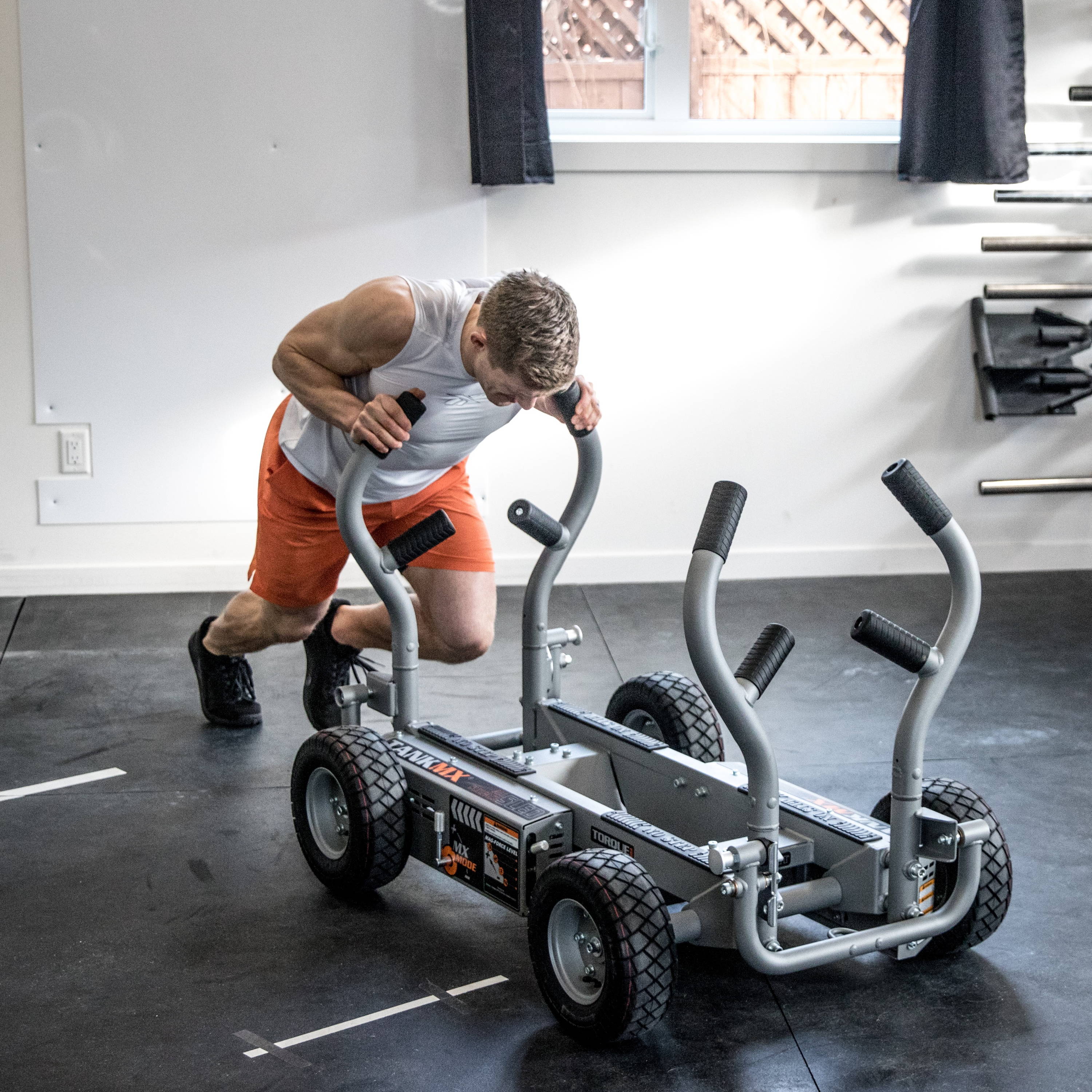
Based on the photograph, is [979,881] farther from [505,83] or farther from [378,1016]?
[505,83]

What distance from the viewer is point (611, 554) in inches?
191

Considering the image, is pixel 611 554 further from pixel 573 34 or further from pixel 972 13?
pixel 972 13

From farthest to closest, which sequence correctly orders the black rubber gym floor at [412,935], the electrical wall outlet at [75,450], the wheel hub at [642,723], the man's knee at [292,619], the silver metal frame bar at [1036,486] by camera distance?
the silver metal frame bar at [1036,486] → the electrical wall outlet at [75,450] → the man's knee at [292,619] → the wheel hub at [642,723] → the black rubber gym floor at [412,935]

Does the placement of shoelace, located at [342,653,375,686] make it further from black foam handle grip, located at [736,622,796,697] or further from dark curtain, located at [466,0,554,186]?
dark curtain, located at [466,0,554,186]

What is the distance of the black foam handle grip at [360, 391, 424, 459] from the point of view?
89.7 inches

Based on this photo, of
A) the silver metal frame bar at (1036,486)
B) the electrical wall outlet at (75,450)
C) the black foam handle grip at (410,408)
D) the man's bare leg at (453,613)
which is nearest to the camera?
the black foam handle grip at (410,408)

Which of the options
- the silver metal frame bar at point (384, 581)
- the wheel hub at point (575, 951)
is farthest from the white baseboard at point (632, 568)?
the wheel hub at point (575, 951)

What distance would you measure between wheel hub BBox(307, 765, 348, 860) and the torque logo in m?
0.49

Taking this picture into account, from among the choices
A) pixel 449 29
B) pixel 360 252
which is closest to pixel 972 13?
pixel 449 29

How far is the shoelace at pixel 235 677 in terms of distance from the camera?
330 cm

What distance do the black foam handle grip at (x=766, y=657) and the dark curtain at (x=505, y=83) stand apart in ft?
8.77

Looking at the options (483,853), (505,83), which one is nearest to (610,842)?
(483,853)

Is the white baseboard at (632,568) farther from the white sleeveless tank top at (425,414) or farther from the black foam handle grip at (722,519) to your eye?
the black foam handle grip at (722,519)

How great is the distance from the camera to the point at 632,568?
15.9 feet
